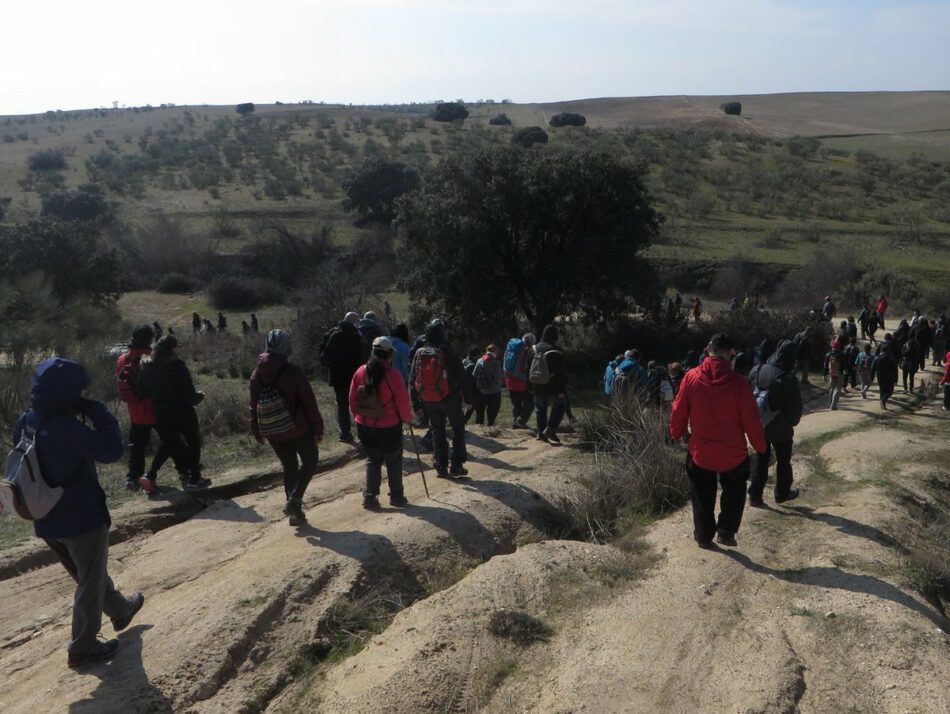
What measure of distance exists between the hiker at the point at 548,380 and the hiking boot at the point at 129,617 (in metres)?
5.82

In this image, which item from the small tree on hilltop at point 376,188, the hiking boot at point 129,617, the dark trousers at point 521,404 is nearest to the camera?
the hiking boot at point 129,617

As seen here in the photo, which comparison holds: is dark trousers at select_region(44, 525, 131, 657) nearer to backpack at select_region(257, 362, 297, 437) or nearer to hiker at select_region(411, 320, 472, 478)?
backpack at select_region(257, 362, 297, 437)

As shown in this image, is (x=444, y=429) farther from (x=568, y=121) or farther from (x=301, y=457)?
(x=568, y=121)

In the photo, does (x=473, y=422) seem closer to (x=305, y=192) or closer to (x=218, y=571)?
(x=218, y=571)

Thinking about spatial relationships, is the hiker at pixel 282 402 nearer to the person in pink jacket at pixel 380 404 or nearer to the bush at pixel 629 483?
the person in pink jacket at pixel 380 404

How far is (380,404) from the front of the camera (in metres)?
7.19

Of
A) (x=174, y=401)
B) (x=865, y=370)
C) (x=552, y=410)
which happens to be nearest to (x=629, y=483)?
(x=552, y=410)

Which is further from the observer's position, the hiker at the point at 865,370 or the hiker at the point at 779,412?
the hiker at the point at 865,370

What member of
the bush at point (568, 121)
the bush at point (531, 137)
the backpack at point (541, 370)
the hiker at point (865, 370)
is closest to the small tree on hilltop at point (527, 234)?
the hiker at point (865, 370)

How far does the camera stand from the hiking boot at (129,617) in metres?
5.25

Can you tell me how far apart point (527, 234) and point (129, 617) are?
19431mm

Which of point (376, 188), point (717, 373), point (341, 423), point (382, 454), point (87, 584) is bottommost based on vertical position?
point (341, 423)

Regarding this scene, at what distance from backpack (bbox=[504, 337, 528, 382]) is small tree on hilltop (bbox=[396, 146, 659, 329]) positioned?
1149cm

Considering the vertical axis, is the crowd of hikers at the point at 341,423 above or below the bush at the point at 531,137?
below
